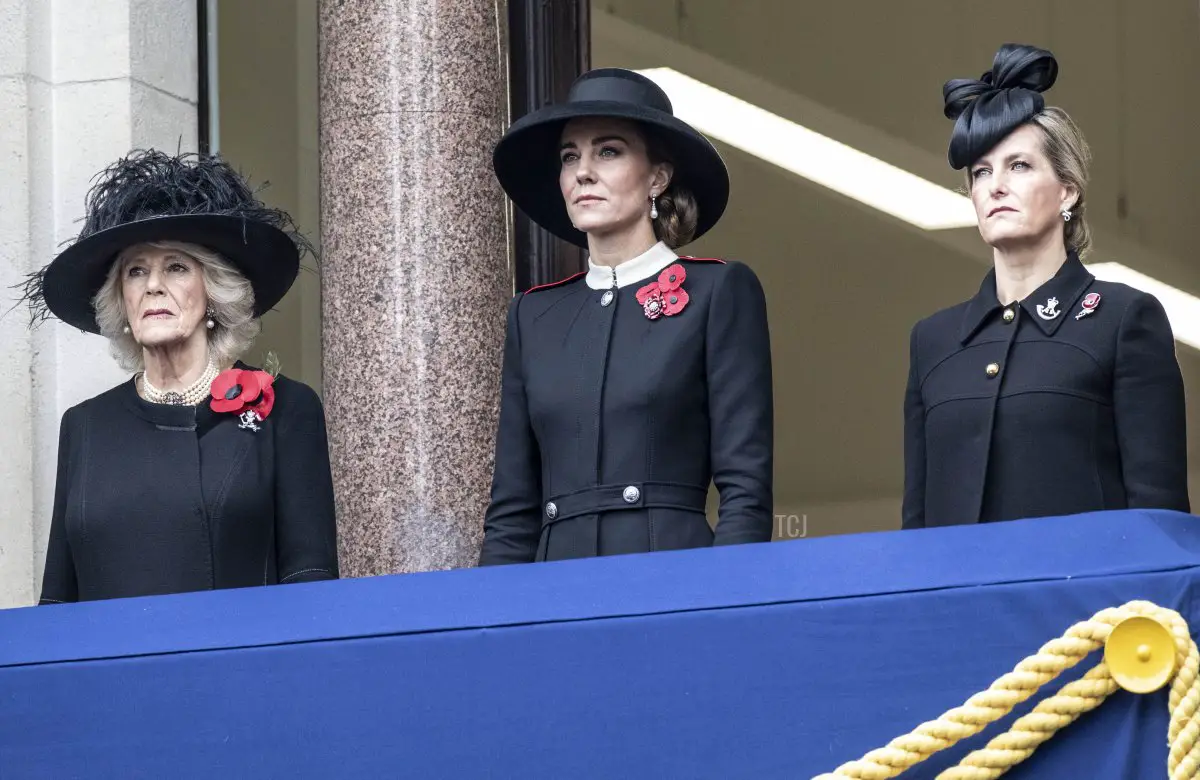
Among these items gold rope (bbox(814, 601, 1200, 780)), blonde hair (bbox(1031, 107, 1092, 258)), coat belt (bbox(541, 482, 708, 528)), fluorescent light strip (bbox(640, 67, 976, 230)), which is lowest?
gold rope (bbox(814, 601, 1200, 780))

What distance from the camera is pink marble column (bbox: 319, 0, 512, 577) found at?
5188 millimetres

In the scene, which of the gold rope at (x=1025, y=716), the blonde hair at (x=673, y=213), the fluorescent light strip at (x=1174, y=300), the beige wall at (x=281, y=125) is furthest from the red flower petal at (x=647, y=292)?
the fluorescent light strip at (x=1174, y=300)

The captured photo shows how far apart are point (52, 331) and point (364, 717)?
3009 mm

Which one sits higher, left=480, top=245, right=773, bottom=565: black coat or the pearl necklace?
the pearl necklace

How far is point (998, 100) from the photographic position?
159 inches

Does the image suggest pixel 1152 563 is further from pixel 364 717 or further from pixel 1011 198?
pixel 1011 198

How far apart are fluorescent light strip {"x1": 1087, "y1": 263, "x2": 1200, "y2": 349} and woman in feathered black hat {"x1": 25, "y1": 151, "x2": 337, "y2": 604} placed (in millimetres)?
6589

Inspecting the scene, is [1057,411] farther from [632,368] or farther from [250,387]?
[250,387]

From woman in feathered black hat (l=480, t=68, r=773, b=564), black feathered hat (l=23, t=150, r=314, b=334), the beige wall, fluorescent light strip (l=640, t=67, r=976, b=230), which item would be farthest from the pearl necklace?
fluorescent light strip (l=640, t=67, r=976, b=230)

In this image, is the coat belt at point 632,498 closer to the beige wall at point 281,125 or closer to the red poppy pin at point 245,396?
the red poppy pin at point 245,396

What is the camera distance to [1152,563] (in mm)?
2617

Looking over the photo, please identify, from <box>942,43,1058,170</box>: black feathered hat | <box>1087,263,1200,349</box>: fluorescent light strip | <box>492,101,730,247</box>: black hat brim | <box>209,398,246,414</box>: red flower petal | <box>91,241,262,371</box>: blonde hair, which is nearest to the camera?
<box>942,43,1058,170</box>: black feathered hat

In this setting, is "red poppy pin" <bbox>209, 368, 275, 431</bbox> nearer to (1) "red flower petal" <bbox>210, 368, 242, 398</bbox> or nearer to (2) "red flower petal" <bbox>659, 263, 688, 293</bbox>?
(1) "red flower petal" <bbox>210, 368, 242, 398</bbox>

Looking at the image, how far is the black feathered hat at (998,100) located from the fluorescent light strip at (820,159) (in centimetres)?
652
